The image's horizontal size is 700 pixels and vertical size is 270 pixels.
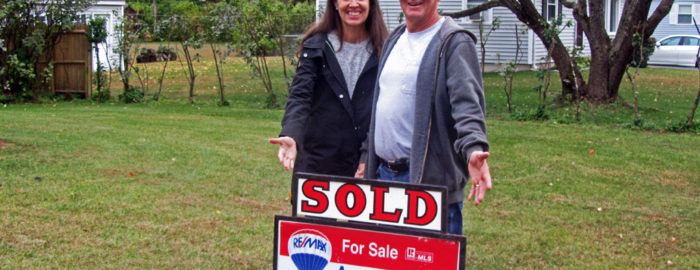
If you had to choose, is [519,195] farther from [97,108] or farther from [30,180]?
[97,108]

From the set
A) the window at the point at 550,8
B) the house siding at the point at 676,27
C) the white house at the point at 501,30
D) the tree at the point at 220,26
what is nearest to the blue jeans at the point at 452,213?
the tree at the point at 220,26

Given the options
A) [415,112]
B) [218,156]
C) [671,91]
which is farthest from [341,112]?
[671,91]

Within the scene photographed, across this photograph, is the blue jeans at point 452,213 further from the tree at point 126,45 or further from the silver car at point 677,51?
the silver car at point 677,51

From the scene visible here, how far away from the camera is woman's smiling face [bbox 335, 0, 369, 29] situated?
3.67m

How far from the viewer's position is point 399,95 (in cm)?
311

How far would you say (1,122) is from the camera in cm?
1123

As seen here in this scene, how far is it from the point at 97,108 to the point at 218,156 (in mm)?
6583

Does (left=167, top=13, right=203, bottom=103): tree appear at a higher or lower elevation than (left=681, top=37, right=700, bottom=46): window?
lower

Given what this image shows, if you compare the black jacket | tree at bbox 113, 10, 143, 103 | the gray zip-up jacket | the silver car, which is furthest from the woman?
the silver car

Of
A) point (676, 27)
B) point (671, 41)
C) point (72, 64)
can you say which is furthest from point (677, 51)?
point (72, 64)

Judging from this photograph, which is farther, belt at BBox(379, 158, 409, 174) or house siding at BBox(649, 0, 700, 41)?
house siding at BBox(649, 0, 700, 41)

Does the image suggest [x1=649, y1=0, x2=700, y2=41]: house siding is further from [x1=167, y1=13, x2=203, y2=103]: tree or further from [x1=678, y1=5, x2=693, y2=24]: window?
[x1=167, y1=13, x2=203, y2=103]: tree

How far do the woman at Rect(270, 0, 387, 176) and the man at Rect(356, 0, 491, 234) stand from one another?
0.44 meters

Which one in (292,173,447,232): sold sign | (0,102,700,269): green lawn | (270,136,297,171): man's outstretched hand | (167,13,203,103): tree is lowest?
(0,102,700,269): green lawn
